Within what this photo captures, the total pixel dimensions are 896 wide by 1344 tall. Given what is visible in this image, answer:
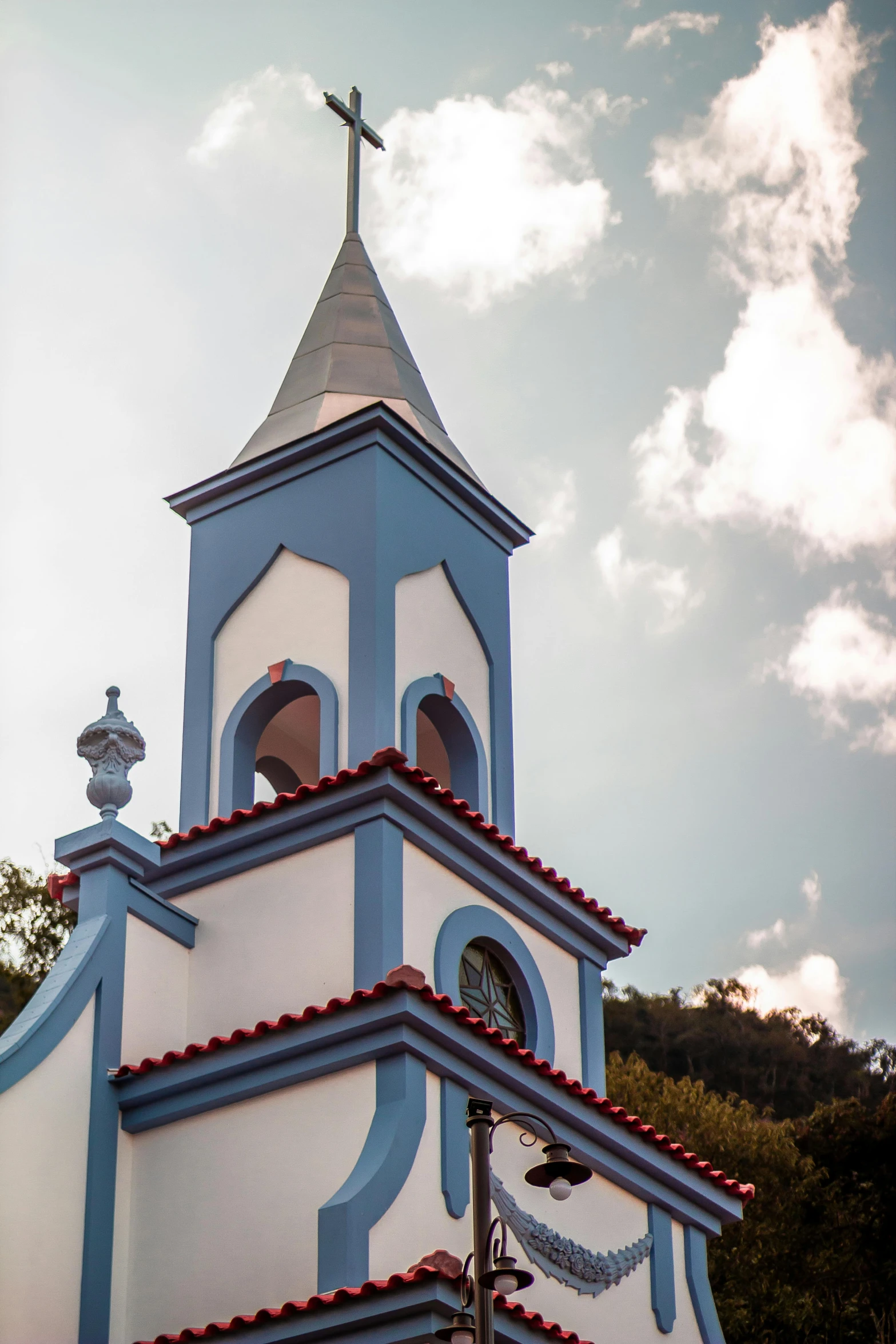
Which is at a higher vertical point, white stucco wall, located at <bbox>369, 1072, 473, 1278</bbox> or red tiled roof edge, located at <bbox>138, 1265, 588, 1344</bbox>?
white stucco wall, located at <bbox>369, 1072, 473, 1278</bbox>

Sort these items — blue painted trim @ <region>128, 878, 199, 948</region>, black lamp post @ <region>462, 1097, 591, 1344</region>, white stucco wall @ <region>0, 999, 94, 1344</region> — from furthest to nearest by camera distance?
blue painted trim @ <region>128, 878, 199, 948</region>, white stucco wall @ <region>0, 999, 94, 1344</region>, black lamp post @ <region>462, 1097, 591, 1344</region>

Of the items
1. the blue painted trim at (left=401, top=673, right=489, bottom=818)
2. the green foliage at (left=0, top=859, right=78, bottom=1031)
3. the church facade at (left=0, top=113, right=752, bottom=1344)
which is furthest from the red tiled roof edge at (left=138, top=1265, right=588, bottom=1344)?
the green foliage at (left=0, top=859, right=78, bottom=1031)

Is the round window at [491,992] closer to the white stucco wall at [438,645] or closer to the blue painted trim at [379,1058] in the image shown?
the blue painted trim at [379,1058]

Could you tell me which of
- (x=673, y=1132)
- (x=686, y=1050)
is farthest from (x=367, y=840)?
(x=686, y=1050)

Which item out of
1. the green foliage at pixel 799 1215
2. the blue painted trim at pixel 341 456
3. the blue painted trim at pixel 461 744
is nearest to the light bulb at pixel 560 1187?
the blue painted trim at pixel 461 744

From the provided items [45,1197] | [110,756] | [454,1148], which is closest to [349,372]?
[110,756]

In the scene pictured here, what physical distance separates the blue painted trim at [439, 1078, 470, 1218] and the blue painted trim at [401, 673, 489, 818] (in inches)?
132

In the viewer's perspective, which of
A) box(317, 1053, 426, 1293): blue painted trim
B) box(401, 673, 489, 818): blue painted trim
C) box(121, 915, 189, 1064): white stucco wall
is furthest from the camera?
box(401, 673, 489, 818): blue painted trim

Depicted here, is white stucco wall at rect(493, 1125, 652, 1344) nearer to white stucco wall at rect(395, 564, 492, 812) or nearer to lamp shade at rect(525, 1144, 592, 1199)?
white stucco wall at rect(395, 564, 492, 812)

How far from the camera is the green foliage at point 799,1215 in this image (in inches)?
1009

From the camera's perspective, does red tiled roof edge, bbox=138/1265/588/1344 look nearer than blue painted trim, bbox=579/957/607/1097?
Yes

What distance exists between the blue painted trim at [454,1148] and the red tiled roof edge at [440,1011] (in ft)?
1.34

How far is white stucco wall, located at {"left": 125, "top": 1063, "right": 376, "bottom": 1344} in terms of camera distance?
401 inches

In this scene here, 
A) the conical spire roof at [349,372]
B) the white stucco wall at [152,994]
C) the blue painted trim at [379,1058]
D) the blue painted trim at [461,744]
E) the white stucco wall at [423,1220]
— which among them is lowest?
the white stucco wall at [423,1220]
